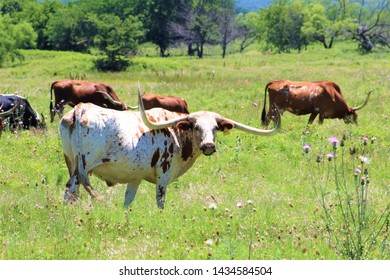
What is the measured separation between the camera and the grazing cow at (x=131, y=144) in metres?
7.41

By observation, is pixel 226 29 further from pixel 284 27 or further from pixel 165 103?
pixel 165 103

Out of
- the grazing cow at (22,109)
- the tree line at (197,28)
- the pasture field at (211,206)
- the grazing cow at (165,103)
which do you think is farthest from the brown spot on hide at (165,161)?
the tree line at (197,28)

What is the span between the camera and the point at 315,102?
52.5ft

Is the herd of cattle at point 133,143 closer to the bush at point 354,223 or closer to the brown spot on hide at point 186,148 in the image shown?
the brown spot on hide at point 186,148

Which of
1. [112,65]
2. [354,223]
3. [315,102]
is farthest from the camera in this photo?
[112,65]

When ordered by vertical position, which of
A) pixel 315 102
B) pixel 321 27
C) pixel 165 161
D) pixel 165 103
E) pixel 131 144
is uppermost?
pixel 131 144

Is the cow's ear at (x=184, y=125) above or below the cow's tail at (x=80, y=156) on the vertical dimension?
above

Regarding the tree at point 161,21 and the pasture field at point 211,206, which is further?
the tree at point 161,21

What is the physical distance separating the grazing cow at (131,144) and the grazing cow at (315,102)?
7.94 meters

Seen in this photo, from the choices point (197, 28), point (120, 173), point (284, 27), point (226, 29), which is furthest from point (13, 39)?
point (120, 173)

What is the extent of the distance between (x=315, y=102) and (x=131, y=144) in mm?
9498

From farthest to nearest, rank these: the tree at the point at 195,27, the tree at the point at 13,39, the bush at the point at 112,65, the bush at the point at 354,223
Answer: the tree at the point at 195,27, the tree at the point at 13,39, the bush at the point at 112,65, the bush at the point at 354,223

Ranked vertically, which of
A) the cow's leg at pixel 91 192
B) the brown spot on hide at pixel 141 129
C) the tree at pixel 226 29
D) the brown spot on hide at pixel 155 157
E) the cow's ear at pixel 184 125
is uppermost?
the cow's ear at pixel 184 125

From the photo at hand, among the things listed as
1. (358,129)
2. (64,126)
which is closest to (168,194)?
(64,126)
